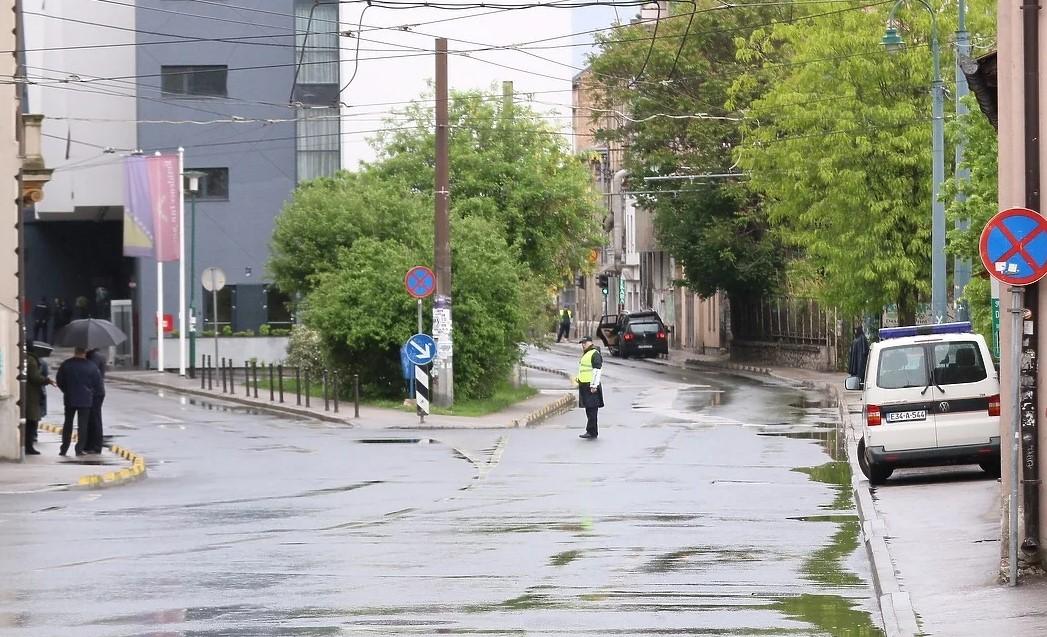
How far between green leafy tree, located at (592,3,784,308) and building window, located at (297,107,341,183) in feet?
30.9

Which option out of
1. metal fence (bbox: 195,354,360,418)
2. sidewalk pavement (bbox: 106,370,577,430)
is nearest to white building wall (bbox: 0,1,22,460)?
sidewalk pavement (bbox: 106,370,577,430)

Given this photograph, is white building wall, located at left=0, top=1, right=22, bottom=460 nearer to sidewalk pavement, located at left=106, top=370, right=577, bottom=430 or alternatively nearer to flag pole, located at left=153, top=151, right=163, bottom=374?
sidewalk pavement, located at left=106, top=370, right=577, bottom=430

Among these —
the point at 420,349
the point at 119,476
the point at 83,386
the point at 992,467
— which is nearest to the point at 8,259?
the point at 83,386

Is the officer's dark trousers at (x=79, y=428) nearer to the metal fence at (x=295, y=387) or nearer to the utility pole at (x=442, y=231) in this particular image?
the metal fence at (x=295, y=387)

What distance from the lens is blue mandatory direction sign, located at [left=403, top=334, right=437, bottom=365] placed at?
32031mm

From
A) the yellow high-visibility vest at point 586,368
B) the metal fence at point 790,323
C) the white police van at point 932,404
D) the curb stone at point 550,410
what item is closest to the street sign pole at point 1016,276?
the white police van at point 932,404

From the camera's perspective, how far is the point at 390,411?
35.6 meters

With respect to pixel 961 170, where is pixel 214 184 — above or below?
above

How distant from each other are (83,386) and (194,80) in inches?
1315

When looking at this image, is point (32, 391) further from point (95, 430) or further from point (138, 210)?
point (138, 210)

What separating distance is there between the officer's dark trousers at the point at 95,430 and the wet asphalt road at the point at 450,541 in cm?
89

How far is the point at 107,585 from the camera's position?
39.2ft

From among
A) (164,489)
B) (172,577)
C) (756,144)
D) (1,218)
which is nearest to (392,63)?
(756,144)

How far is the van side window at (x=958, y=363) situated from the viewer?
1961 cm
